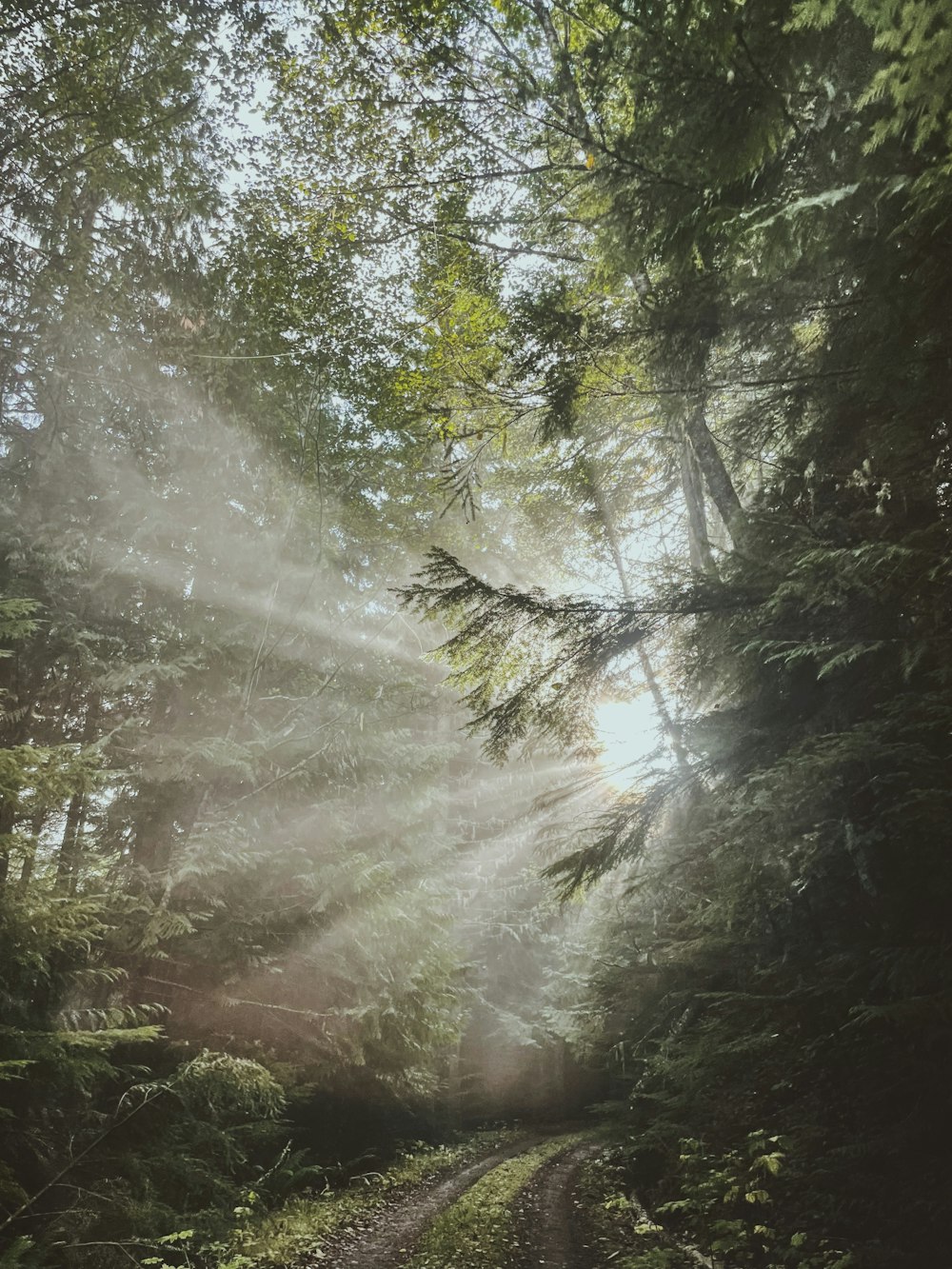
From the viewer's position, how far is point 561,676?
606 cm

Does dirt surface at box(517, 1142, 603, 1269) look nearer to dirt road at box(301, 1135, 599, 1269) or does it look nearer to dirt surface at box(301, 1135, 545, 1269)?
dirt road at box(301, 1135, 599, 1269)

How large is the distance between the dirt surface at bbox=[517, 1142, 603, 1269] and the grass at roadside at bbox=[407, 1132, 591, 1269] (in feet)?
0.68

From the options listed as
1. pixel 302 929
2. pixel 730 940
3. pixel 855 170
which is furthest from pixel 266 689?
pixel 855 170

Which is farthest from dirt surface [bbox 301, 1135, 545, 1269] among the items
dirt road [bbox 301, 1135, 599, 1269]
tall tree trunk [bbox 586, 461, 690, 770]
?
tall tree trunk [bbox 586, 461, 690, 770]

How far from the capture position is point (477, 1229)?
7695 mm

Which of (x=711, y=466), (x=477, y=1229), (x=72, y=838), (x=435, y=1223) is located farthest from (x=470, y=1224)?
(x=711, y=466)

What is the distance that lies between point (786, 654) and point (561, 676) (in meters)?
2.08

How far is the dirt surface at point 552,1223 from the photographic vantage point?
6.60m

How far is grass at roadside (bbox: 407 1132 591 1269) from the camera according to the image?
659 centimetres

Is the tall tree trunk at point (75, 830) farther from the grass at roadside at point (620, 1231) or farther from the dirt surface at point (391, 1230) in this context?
the grass at roadside at point (620, 1231)

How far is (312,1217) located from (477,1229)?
2.23 m

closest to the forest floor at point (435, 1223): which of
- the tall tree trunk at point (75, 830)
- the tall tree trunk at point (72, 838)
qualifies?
the tall tree trunk at point (75, 830)

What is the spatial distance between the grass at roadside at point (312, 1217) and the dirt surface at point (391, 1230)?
0.62 feet

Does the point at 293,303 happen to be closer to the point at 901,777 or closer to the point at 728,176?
the point at 728,176
